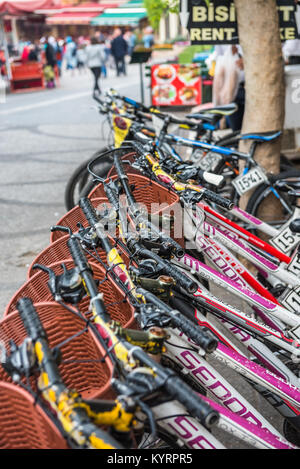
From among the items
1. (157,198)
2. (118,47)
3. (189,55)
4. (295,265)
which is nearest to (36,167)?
(157,198)

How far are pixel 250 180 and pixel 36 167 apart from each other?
487 cm

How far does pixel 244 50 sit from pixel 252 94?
0.35 metres

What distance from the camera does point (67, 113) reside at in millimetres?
13391

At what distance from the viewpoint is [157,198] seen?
304 cm

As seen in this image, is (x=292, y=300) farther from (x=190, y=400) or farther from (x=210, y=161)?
(x=210, y=161)

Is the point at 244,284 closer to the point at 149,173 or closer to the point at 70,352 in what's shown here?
the point at 149,173

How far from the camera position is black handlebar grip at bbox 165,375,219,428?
132 cm

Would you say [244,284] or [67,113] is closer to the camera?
[244,284]

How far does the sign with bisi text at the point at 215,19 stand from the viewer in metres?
4.70

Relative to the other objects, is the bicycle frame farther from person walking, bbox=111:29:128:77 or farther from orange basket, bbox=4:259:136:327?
person walking, bbox=111:29:128:77

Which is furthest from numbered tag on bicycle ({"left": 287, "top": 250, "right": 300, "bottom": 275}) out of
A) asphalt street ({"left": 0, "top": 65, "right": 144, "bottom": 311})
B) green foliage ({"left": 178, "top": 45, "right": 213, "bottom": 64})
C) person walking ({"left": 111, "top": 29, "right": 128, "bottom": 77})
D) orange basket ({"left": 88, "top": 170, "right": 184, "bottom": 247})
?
person walking ({"left": 111, "top": 29, "right": 128, "bottom": 77})

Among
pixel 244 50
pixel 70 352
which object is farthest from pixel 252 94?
pixel 70 352

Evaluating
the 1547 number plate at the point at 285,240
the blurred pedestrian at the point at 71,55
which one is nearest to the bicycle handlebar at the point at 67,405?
the 1547 number plate at the point at 285,240

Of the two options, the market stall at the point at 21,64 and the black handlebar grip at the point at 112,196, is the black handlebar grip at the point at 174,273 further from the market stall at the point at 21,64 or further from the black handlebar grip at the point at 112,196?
the market stall at the point at 21,64
